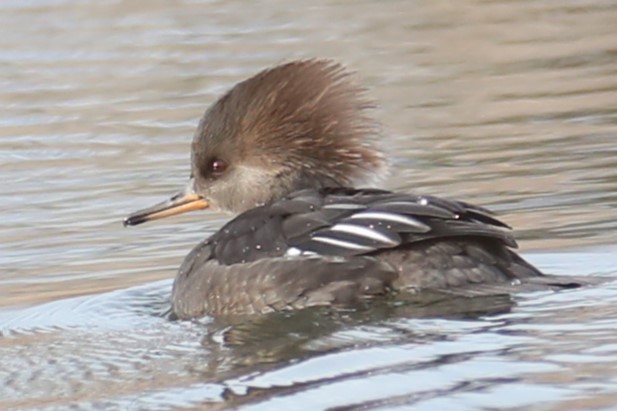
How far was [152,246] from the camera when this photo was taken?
28.7 ft

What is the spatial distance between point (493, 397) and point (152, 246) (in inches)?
149

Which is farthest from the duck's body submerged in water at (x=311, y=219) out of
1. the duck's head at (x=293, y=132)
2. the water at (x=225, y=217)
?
the water at (x=225, y=217)

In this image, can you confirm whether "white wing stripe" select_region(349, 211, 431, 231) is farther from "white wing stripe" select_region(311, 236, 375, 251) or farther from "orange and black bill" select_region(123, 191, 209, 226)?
"orange and black bill" select_region(123, 191, 209, 226)

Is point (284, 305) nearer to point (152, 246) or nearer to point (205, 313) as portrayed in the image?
point (205, 313)

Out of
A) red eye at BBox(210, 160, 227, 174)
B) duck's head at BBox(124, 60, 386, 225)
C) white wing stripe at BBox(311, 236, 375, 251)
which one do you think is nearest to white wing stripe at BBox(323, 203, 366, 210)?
white wing stripe at BBox(311, 236, 375, 251)

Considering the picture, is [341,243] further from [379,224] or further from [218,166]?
[218,166]

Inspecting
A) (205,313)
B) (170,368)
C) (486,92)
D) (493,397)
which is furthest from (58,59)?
(493,397)

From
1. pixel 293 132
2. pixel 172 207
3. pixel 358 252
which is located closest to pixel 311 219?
pixel 358 252

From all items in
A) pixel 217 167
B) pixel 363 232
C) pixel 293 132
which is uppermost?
pixel 293 132

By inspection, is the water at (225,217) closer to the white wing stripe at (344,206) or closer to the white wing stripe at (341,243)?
the white wing stripe at (341,243)

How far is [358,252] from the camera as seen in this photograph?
6.81m

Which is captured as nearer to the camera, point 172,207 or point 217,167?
point 217,167

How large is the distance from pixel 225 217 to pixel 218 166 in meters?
1.49

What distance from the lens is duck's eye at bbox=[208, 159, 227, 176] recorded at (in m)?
7.84
